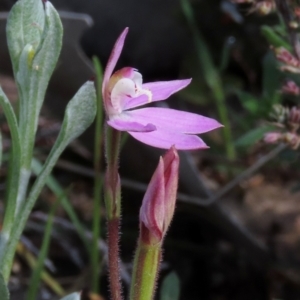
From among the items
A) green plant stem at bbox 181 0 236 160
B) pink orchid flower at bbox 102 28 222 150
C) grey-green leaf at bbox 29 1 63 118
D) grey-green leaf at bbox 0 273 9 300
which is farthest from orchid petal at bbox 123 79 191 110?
green plant stem at bbox 181 0 236 160

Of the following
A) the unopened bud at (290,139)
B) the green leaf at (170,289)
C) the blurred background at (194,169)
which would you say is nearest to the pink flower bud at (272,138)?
the unopened bud at (290,139)

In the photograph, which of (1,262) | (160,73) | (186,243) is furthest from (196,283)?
(1,262)

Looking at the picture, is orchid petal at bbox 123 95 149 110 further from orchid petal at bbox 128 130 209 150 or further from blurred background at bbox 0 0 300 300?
blurred background at bbox 0 0 300 300

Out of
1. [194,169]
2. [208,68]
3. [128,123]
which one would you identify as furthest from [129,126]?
[208,68]

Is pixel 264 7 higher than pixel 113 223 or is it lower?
higher

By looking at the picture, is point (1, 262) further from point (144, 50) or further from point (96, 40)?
point (144, 50)

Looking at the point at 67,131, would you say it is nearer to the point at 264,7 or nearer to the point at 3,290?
the point at 3,290
